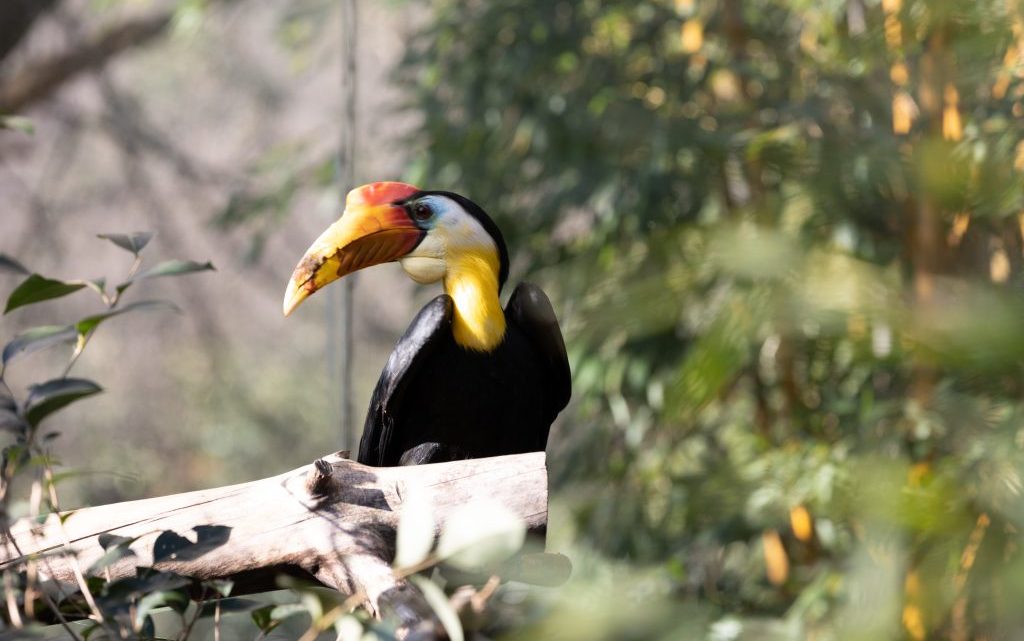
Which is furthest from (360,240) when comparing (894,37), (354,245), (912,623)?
(912,623)

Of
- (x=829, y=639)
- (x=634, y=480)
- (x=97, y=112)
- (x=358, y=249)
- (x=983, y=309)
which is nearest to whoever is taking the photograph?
(x=983, y=309)

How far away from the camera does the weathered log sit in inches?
36.7

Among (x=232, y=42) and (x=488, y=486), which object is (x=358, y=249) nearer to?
(x=488, y=486)

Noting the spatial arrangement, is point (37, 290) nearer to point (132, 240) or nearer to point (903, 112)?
point (132, 240)

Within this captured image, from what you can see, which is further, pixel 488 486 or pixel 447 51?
pixel 447 51

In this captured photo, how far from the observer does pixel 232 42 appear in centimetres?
495

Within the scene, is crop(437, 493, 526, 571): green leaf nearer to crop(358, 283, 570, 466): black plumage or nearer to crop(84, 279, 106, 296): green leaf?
crop(84, 279, 106, 296): green leaf

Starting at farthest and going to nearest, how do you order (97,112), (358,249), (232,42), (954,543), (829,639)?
1. (232,42)
2. (97,112)
3. (829,639)
4. (358,249)
5. (954,543)

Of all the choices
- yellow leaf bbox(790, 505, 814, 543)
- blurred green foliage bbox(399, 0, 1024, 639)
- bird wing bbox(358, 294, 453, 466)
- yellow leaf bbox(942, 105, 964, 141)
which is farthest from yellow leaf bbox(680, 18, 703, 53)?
bird wing bbox(358, 294, 453, 466)

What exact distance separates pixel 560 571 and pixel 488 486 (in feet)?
0.35

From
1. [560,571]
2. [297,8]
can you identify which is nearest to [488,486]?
[560,571]

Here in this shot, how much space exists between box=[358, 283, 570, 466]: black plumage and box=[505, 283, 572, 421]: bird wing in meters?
0.04

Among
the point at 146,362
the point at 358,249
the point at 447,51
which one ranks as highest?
the point at 447,51

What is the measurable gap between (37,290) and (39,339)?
0.12ft
